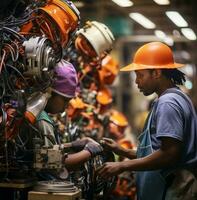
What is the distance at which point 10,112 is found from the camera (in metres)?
4.64

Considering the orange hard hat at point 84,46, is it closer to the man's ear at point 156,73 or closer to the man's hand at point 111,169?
the man's ear at point 156,73

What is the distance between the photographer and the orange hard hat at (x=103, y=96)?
8344 millimetres

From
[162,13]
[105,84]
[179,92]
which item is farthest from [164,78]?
[162,13]

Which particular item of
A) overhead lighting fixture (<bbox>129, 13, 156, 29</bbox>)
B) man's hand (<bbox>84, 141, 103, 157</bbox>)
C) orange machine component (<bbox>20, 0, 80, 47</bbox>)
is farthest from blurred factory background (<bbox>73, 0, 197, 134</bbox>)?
orange machine component (<bbox>20, 0, 80, 47</bbox>)

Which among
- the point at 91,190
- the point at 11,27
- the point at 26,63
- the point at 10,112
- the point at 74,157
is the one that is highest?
the point at 11,27

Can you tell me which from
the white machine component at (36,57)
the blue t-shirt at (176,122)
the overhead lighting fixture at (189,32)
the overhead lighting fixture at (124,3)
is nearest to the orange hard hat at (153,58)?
the blue t-shirt at (176,122)

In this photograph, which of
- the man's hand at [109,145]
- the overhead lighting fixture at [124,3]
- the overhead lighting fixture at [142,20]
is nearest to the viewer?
the man's hand at [109,145]

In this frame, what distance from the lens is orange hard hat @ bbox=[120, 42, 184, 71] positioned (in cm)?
531

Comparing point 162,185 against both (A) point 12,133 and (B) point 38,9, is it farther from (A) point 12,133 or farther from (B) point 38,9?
(B) point 38,9

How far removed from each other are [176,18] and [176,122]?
5650 millimetres

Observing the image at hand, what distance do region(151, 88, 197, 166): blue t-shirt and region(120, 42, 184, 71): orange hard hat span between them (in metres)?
0.28

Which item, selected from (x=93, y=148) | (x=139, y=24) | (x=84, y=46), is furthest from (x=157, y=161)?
(x=139, y=24)

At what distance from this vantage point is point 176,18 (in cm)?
1028

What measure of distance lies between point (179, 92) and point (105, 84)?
335 cm
